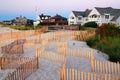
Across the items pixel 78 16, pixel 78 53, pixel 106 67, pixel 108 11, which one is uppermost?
pixel 108 11

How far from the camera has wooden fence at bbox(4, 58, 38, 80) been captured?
601 inches

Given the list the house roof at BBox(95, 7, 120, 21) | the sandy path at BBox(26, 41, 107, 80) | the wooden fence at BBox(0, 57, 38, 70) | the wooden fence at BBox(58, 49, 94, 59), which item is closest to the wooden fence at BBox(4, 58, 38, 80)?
the sandy path at BBox(26, 41, 107, 80)

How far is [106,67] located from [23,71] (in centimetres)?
591

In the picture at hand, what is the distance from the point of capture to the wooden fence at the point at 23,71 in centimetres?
1527

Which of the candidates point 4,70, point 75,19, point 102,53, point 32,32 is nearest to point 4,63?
point 4,70

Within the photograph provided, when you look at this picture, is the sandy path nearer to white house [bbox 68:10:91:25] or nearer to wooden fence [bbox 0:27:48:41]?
wooden fence [bbox 0:27:48:41]

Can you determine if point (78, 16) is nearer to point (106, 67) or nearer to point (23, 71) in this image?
point (106, 67)

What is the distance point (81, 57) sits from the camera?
88.2ft

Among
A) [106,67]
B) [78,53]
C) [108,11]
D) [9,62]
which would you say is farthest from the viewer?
[108,11]

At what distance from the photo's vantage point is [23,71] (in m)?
17.3

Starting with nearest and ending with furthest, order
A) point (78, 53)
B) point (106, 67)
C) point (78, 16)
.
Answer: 1. point (106, 67)
2. point (78, 53)
3. point (78, 16)

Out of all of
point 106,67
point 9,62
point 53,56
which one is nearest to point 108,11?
point 53,56

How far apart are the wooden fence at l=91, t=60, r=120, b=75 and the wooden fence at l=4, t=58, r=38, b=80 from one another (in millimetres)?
3814

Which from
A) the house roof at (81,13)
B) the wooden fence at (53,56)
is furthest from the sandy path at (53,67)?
the house roof at (81,13)
